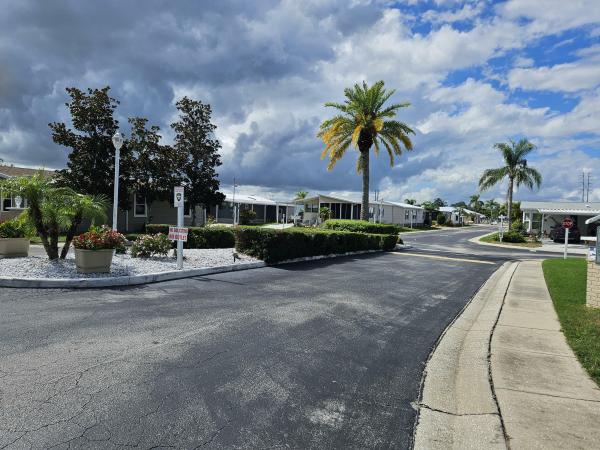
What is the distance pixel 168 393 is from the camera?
3746mm

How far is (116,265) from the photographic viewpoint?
10484mm

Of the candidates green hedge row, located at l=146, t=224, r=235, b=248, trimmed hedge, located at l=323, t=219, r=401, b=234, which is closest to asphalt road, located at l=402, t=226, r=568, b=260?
trimmed hedge, located at l=323, t=219, r=401, b=234

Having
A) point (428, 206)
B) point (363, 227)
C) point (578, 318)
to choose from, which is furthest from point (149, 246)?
point (428, 206)

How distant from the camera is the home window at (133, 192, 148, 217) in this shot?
26219mm

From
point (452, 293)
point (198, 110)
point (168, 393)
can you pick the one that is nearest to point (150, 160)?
point (198, 110)

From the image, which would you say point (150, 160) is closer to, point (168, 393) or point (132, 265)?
point (132, 265)

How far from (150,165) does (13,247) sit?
1293 centimetres

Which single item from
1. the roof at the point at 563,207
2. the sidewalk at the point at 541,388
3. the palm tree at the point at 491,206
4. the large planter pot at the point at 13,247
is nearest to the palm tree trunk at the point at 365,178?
the large planter pot at the point at 13,247

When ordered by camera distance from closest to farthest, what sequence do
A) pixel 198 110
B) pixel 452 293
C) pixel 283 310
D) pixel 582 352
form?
pixel 582 352, pixel 283 310, pixel 452 293, pixel 198 110

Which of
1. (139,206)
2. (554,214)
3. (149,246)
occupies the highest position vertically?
(554,214)

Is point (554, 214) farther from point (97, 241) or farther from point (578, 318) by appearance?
point (97, 241)

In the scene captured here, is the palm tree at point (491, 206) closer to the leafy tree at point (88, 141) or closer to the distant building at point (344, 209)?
the distant building at point (344, 209)

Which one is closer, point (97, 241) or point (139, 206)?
point (97, 241)

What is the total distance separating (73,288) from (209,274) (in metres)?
3.32
